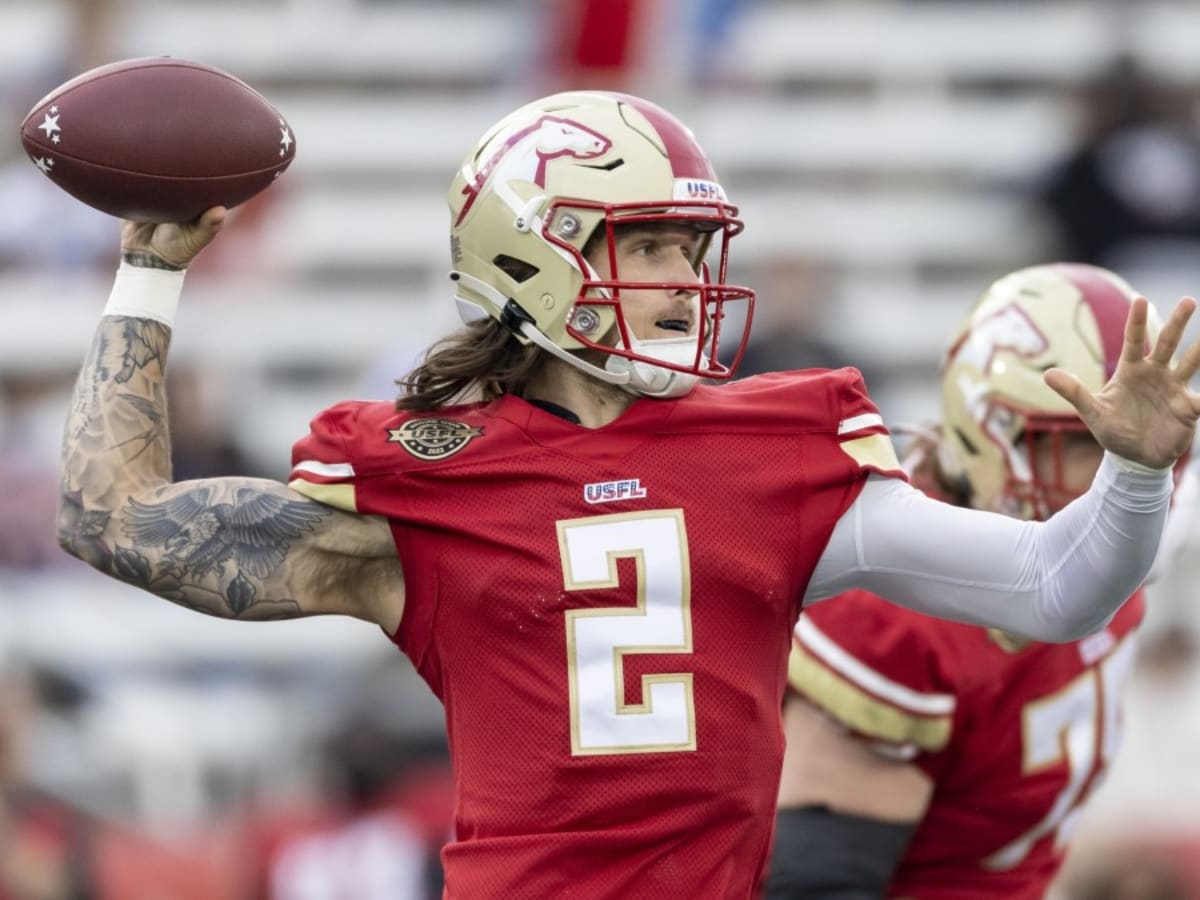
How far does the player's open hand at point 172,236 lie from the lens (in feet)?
10.7

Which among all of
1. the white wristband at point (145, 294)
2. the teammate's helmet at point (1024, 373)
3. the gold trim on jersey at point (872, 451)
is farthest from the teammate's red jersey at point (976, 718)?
the white wristband at point (145, 294)

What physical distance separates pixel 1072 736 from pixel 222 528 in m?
1.67

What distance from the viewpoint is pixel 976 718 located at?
3973mm

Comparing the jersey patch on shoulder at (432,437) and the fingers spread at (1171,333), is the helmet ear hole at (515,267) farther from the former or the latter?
the fingers spread at (1171,333)

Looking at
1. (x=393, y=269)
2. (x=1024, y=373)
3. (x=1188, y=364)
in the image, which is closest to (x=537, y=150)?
(x=1188, y=364)

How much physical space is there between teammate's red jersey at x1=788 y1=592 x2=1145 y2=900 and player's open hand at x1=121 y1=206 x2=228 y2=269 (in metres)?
1.30

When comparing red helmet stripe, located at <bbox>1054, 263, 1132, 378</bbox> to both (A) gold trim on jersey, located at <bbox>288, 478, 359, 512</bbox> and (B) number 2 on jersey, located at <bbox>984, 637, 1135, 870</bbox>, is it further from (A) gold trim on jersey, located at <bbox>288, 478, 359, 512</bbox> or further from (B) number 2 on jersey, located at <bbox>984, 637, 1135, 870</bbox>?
(A) gold trim on jersey, located at <bbox>288, 478, 359, 512</bbox>

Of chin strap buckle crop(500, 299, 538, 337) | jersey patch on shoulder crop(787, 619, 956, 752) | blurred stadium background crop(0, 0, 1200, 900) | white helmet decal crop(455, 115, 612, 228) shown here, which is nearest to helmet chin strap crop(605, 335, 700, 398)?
chin strap buckle crop(500, 299, 538, 337)

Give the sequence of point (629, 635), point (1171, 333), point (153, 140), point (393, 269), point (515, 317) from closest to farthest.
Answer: point (1171, 333) < point (629, 635) < point (153, 140) < point (515, 317) < point (393, 269)

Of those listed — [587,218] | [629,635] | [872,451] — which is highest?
[587,218]

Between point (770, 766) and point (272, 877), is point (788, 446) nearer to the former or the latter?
point (770, 766)

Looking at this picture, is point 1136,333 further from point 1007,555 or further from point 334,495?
point 334,495

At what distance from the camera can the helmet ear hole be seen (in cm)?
332

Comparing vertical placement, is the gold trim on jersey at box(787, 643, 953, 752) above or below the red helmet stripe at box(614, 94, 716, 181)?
below
